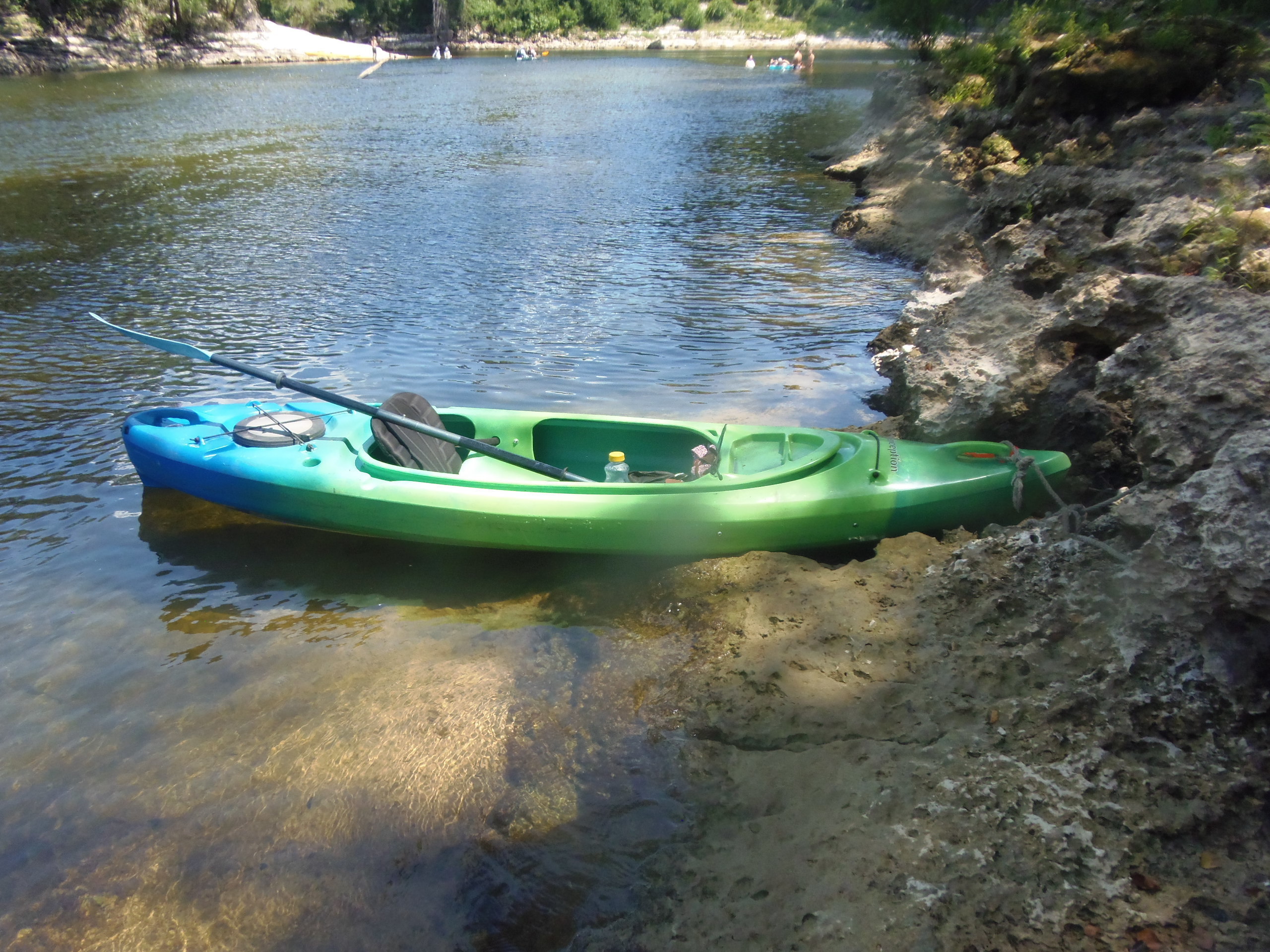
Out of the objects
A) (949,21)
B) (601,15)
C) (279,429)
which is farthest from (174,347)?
(601,15)

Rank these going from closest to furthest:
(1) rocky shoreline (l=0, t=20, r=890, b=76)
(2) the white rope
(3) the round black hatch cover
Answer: (2) the white rope, (3) the round black hatch cover, (1) rocky shoreline (l=0, t=20, r=890, b=76)

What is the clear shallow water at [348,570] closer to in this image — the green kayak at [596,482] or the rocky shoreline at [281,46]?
the green kayak at [596,482]

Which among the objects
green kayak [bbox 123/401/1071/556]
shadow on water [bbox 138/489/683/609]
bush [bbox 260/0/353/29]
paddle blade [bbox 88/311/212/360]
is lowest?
shadow on water [bbox 138/489/683/609]

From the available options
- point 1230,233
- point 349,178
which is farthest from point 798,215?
point 1230,233

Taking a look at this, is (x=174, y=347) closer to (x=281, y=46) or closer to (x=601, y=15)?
(x=281, y=46)

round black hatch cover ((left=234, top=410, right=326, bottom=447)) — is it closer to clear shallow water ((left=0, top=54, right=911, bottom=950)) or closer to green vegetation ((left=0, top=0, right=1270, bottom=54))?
clear shallow water ((left=0, top=54, right=911, bottom=950))

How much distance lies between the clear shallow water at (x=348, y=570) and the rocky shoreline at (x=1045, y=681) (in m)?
0.39

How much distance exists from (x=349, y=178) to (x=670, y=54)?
39.2 metres

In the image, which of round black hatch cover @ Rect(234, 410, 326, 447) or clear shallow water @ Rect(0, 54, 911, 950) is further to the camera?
round black hatch cover @ Rect(234, 410, 326, 447)

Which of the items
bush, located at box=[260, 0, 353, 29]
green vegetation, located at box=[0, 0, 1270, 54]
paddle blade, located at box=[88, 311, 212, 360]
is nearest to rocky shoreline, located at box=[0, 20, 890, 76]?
green vegetation, located at box=[0, 0, 1270, 54]

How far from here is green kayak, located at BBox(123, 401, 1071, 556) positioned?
4164 millimetres

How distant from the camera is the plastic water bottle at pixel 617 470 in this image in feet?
14.9

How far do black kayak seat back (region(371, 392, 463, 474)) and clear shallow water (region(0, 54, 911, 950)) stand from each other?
1.66ft

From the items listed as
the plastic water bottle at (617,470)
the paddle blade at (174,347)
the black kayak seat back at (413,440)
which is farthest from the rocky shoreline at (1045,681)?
the paddle blade at (174,347)
